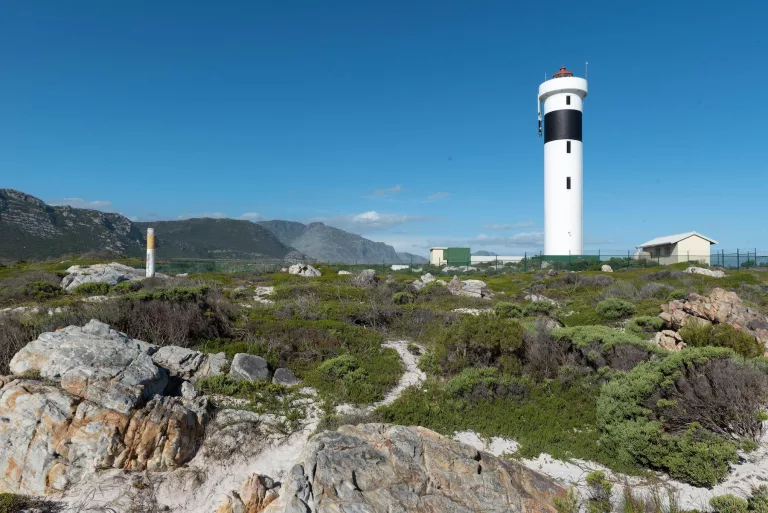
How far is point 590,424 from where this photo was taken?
795cm

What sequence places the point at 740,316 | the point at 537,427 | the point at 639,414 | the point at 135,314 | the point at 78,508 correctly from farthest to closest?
the point at 740,316 < the point at 135,314 < the point at 537,427 < the point at 639,414 < the point at 78,508

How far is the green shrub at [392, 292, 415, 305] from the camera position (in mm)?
18878

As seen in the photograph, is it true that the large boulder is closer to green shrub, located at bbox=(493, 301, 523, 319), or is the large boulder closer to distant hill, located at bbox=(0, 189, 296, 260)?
green shrub, located at bbox=(493, 301, 523, 319)

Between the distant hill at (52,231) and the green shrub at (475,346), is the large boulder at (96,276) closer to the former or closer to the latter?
the green shrub at (475,346)

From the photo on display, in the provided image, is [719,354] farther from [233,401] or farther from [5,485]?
[5,485]

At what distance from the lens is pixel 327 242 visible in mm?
154375

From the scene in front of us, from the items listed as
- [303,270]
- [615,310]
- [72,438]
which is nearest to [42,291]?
[72,438]

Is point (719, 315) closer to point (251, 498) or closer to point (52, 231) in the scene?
point (251, 498)

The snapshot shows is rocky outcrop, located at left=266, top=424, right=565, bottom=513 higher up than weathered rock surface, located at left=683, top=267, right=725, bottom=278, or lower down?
lower down

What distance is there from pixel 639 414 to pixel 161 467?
22.3ft

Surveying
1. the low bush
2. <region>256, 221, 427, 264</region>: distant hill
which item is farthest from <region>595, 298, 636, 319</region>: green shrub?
<region>256, 221, 427, 264</region>: distant hill

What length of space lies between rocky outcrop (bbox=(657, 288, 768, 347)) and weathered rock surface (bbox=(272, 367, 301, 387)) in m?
8.81

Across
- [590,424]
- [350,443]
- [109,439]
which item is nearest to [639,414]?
[590,424]

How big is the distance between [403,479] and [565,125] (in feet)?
122
